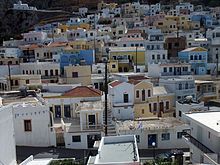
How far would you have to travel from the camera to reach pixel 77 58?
4694cm

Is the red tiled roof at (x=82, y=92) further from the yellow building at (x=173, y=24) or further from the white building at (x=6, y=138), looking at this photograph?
the yellow building at (x=173, y=24)

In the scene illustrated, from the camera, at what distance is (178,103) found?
30.0 metres

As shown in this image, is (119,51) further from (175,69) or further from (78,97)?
(78,97)

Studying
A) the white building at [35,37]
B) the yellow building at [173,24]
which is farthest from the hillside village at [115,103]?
the yellow building at [173,24]

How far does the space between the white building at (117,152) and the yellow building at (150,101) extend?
43.8ft

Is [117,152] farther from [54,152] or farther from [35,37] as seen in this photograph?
[35,37]

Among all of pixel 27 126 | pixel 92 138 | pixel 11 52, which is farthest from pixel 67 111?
pixel 11 52

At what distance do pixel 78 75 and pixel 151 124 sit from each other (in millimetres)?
14059

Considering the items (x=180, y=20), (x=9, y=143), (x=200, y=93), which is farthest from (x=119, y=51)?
(x=9, y=143)

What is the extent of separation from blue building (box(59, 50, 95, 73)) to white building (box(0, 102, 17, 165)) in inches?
1070

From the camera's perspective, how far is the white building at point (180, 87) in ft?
108

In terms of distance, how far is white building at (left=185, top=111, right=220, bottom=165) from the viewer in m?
15.9

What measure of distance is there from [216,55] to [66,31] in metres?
26.1

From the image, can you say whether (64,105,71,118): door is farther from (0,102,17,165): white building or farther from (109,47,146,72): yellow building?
(109,47,146,72): yellow building
